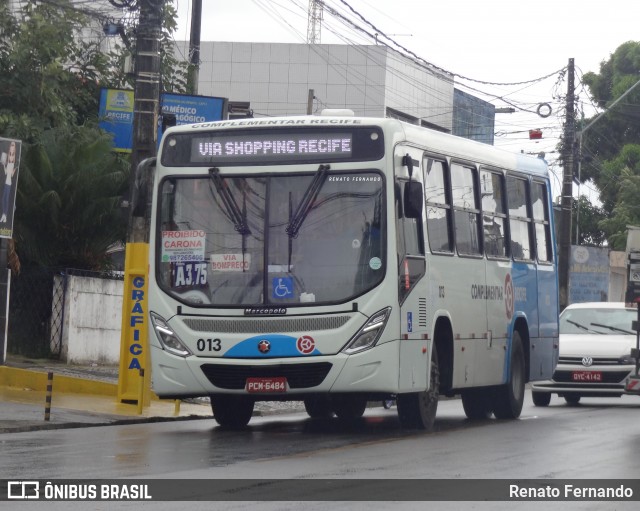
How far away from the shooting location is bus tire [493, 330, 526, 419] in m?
19.2

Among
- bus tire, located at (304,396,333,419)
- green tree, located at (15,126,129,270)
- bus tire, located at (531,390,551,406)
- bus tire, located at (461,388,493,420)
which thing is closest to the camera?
bus tire, located at (304,396,333,419)

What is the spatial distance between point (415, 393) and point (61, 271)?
10.3m

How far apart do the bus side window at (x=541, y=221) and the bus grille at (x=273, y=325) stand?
20.6ft

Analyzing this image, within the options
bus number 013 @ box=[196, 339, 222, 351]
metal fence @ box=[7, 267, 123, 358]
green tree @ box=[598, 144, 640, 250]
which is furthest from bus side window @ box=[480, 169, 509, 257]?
green tree @ box=[598, 144, 640, 250]

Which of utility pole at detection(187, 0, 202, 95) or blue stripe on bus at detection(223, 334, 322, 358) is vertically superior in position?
utility pole at detection(187, 0, 202, 95)

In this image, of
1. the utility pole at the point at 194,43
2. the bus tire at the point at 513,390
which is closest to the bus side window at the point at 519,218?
the bus tire at the point at 513,390

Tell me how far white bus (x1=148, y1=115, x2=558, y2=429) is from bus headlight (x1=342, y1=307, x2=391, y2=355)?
1cm

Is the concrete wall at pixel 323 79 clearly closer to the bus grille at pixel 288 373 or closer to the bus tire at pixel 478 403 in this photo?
the bus tire at pixel 478 403

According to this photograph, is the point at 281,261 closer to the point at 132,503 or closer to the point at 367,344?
the point at 367,344

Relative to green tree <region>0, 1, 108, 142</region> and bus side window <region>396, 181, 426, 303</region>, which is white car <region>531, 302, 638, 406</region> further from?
green tree <region>0, 1, 108, 142</region>

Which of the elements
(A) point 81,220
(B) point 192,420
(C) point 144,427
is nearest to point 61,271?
(A) point 81,220

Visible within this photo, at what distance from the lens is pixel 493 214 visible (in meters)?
18.4

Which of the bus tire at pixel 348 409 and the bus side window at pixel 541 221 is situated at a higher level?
the bus side window at pixel 541 221

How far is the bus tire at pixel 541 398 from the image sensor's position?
24.0 meters
